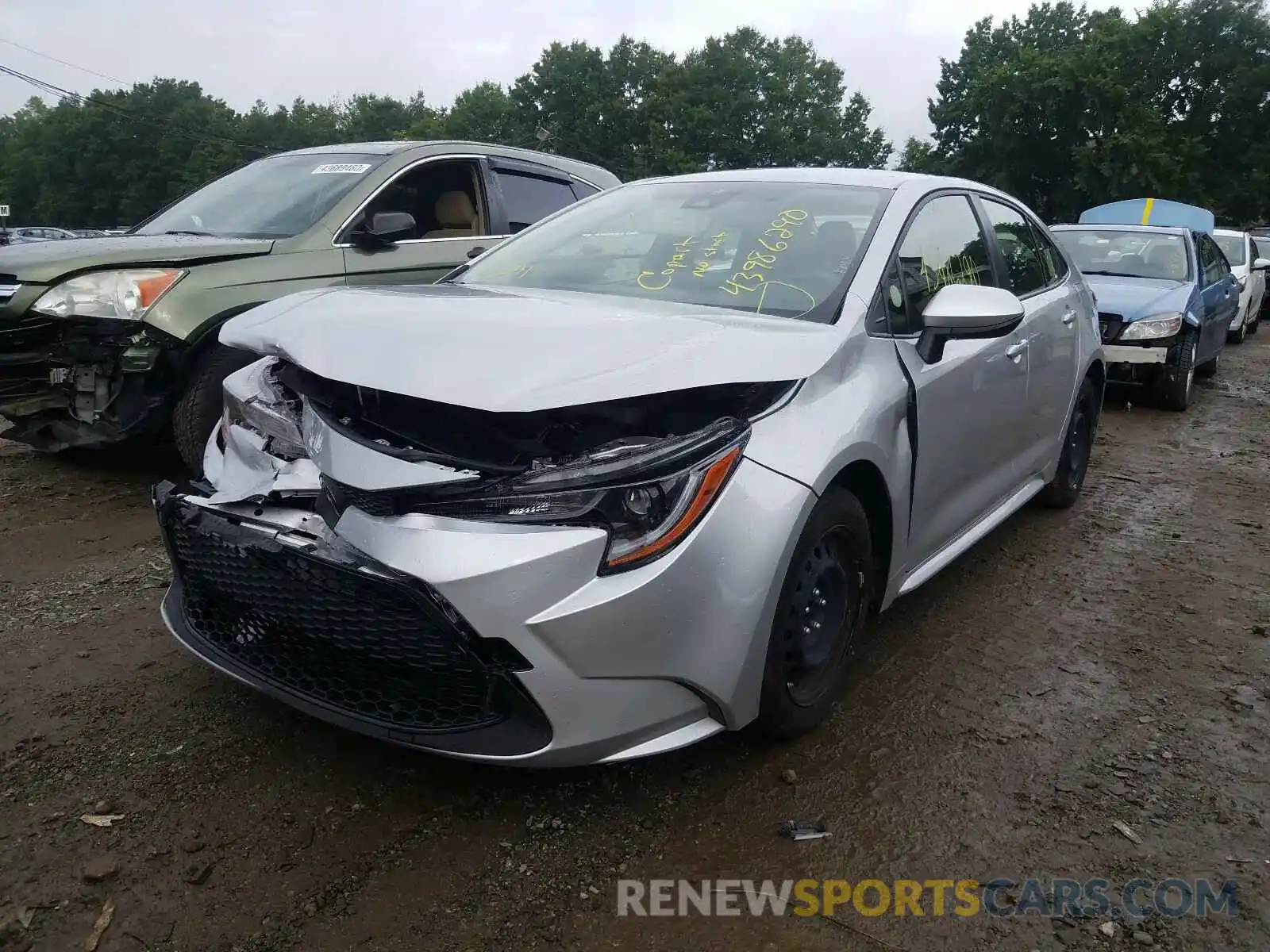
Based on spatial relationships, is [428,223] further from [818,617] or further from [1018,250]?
[818,617]

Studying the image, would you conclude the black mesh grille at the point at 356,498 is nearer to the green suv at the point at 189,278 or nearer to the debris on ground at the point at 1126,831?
the debris on ground at the point at 1126,831

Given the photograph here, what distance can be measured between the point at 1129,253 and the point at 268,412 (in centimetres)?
898

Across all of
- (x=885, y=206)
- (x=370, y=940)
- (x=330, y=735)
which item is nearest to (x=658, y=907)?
(x=370, y=940)

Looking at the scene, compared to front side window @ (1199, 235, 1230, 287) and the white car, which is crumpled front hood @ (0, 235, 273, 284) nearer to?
front side window @ (1199, 235, 1230, 287)

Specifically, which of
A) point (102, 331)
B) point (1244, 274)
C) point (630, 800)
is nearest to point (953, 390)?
point (630, 800)

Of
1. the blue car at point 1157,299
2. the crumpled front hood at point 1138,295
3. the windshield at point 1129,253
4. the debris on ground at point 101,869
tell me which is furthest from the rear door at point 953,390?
the windshield at point 1129,253

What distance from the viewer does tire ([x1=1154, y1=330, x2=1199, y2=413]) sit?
7.96 metres

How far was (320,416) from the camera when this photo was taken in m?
2.34

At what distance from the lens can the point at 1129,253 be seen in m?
9.25

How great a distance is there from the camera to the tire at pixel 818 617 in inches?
94.0

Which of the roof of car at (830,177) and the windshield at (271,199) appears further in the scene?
the windshield at (271,199)

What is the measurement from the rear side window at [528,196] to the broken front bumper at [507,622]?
3922mm

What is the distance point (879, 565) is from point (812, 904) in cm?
111

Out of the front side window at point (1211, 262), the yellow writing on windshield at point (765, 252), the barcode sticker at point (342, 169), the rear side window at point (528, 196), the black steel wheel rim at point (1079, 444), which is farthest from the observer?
the front side window at point (1211, 262)
